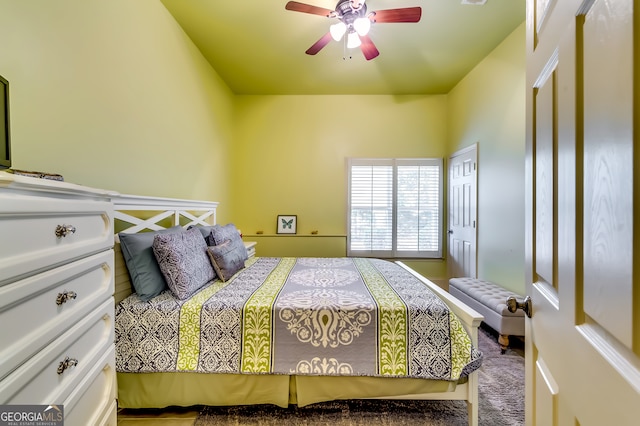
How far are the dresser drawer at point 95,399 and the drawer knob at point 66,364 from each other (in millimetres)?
92

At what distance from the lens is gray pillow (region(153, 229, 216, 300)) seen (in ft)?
5.12

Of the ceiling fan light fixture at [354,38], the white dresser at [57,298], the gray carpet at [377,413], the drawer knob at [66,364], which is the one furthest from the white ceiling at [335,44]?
the gray carpet at [377,413]

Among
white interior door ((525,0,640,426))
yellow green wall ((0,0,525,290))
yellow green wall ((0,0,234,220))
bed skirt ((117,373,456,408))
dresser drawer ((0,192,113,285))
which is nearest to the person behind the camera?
white interior door ((525,0,640,426))

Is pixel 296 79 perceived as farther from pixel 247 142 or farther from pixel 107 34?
pixel 107 34

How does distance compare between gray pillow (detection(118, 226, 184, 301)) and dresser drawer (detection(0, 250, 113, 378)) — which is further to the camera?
gray pillow (detection(118, 226, 184, 301))

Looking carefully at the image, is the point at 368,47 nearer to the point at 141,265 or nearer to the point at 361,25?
the point at 361,25

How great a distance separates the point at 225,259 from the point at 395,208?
9.33 ft

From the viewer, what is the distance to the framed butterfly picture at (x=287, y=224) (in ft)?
13.3

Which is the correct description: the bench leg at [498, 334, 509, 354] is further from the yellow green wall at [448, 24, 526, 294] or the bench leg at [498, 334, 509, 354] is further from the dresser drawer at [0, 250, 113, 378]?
the dresser drawer at [0, 250, 113, 378]

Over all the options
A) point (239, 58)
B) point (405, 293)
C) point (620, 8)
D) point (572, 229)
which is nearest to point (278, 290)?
point (405, 293)

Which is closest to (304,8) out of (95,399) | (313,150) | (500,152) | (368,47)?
(368,47)

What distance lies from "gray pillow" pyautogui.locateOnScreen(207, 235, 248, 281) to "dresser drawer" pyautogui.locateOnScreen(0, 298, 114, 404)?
33.1 inches

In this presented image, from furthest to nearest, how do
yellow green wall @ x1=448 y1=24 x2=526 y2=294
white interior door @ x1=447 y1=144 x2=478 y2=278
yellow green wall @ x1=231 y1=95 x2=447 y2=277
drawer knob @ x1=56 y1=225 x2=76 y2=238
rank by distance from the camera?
yellow green wall @ x1=231 y1=95 x2=447 y2=277, white interior door @ x1=447 y1=144 x2=478 y2=278, yellow green wall @ x1=448 y1=24 x2=526 y2=294, drawer knob @ x1=56 y1=225 x2=76 y2=238

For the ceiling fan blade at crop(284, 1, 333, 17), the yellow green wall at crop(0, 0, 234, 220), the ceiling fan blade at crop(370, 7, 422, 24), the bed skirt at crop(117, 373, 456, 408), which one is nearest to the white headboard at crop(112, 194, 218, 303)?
the yellow green wall at crop(0, 0, 234, 220)
